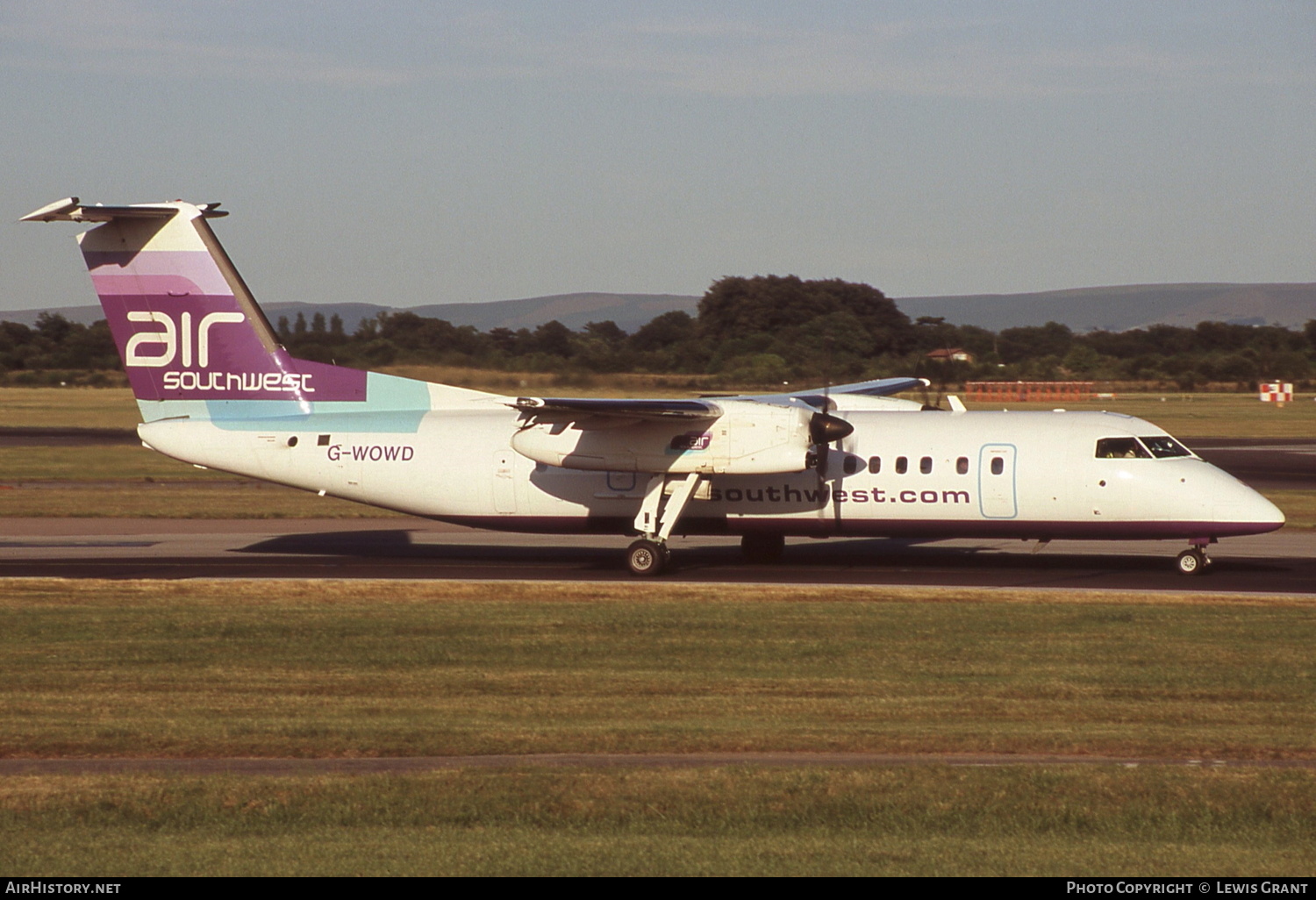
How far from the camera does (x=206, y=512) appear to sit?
3173 centimetres

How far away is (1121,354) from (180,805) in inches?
3834

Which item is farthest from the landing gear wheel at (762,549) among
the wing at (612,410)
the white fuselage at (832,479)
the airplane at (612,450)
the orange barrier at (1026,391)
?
the orange barrier at (1026,391)

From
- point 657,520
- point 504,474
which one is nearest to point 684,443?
point 657,520

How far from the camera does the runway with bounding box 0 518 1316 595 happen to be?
21.0 meters

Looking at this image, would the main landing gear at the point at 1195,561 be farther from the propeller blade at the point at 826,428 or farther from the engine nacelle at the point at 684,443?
the engine nacelle at the point at 684,443

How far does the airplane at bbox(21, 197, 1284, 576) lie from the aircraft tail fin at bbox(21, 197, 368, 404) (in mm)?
30

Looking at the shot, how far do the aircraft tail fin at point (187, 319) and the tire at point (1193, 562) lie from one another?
13662 millimetres

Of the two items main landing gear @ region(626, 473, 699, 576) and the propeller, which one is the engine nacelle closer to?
the propeller

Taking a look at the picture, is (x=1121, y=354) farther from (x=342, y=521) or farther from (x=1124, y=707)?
(x=1124, y=707)

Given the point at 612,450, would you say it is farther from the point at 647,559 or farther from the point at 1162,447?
the point at 1162,447

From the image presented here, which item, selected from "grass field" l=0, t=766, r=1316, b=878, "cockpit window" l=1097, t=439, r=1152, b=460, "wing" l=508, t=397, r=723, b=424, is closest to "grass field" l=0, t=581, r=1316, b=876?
"grass field" l=0, t=766, r=1316, b=878

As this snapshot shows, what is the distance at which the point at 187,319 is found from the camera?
22.6 m

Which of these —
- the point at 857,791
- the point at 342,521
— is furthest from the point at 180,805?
the point at 342,521

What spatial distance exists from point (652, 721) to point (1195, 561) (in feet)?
41.3
